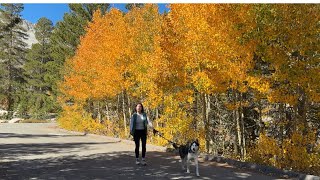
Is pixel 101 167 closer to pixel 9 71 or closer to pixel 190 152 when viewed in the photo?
pixel 190 152

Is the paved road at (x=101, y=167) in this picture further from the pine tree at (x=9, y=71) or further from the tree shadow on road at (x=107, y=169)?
the pine tree at (x=9, y=71)

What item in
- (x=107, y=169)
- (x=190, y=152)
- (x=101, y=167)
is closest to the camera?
(x=190, y=152)

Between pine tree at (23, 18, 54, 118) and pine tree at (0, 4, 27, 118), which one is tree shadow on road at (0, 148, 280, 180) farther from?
pine tree at (0, 4, 27, 118)

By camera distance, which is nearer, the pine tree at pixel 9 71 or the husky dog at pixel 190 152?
the husky dog at pixel 190 152

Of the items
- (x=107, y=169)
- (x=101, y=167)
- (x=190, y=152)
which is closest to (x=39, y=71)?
(x=101, y=167)

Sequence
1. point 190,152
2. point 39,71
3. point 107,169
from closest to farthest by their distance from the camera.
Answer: point 190,152 → point 107,169 → point 39,71

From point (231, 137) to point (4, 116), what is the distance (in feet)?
147

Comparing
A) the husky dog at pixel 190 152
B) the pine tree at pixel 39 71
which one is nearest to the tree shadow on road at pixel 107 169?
the husky dog at pixel 190 152

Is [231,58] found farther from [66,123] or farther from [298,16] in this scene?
[66,123]

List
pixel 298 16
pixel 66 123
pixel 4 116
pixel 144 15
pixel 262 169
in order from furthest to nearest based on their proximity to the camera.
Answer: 1. pixel 4 116
2. pixel 66 123
3. pixel 144 15
4. pixel 298 16
5. pixel 262 169

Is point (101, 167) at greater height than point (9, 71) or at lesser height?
lesser

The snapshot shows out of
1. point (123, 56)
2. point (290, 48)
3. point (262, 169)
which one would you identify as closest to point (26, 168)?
point (262, 169)

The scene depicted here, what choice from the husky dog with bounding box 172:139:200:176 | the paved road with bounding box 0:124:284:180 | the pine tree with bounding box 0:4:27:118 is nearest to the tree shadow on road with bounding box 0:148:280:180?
the paved road with bounding box 0:124:284:180

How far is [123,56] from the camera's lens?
21750 mm
